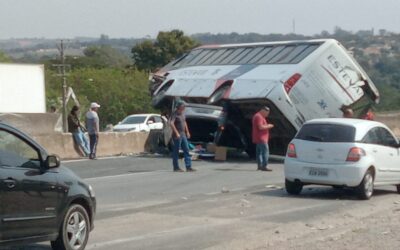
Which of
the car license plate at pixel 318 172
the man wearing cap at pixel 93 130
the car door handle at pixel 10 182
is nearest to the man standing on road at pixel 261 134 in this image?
the car license plate at pixel 318 172

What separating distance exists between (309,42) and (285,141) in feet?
10.4

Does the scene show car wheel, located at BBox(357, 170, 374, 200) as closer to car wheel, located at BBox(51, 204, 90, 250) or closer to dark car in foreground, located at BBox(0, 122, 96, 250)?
dark car in foreground, located at BBox(0, 122, 96, 250)

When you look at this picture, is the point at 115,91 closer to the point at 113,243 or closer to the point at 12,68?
the point at 12,68

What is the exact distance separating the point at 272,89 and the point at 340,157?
29.8 ft

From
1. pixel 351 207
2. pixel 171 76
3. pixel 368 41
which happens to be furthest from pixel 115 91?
pixel 351 207

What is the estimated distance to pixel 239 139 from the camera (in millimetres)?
28656

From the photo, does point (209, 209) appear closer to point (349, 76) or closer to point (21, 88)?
point (349, 76)

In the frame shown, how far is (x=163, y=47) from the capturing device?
3361 inches

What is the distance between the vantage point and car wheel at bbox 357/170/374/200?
55.8 ft

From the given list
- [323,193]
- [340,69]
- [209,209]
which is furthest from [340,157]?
[340,69]

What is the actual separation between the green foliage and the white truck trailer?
5642 cm

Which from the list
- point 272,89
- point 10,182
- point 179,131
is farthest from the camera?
point 272,89

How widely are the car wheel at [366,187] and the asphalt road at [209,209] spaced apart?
15cm

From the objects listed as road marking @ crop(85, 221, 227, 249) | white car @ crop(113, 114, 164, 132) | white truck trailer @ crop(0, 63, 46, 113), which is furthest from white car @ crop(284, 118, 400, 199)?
white car @ crop(113, 114, 164, 132)
